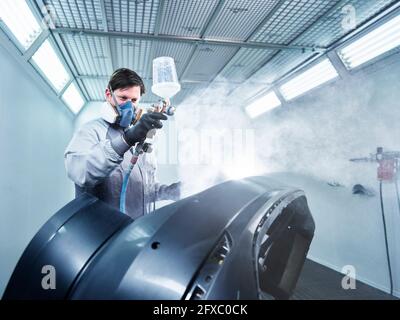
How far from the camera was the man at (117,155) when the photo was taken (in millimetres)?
837

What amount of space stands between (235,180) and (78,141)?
604 mm

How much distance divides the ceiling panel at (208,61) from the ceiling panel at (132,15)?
1.56ft

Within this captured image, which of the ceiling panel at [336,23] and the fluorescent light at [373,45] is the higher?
the ceiling panel at [336,23]

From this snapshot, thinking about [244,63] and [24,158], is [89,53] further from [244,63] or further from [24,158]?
[244,63]

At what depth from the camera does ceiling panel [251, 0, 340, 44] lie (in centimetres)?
167

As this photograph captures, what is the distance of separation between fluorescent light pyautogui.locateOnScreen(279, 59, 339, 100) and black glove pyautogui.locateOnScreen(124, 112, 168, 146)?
2.01 metres

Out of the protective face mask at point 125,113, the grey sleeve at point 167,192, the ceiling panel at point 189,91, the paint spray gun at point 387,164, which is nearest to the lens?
the protective face mask at point 125,113

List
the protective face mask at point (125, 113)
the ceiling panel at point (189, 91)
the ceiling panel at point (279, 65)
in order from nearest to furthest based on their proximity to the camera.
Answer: the protective face mask at point (125, 113), the ceiling panel at point (279, 65), the ceiling panel at point (189, 91)

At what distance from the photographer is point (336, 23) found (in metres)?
1.87

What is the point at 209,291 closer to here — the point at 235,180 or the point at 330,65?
the point at 235,180

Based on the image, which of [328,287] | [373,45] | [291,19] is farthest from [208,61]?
[328,287]

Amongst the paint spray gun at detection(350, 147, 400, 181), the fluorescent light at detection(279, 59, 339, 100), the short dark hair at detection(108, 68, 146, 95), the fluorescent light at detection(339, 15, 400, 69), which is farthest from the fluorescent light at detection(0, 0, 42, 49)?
the paint spray gun at detection(350, 147, 400, 181)

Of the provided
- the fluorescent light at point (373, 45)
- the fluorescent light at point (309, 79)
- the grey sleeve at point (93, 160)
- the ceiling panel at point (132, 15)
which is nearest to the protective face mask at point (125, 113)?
the grey sleeve at point (93, 160)

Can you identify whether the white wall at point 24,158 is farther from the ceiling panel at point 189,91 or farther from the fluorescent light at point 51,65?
the ceiling panel at point 189,91
